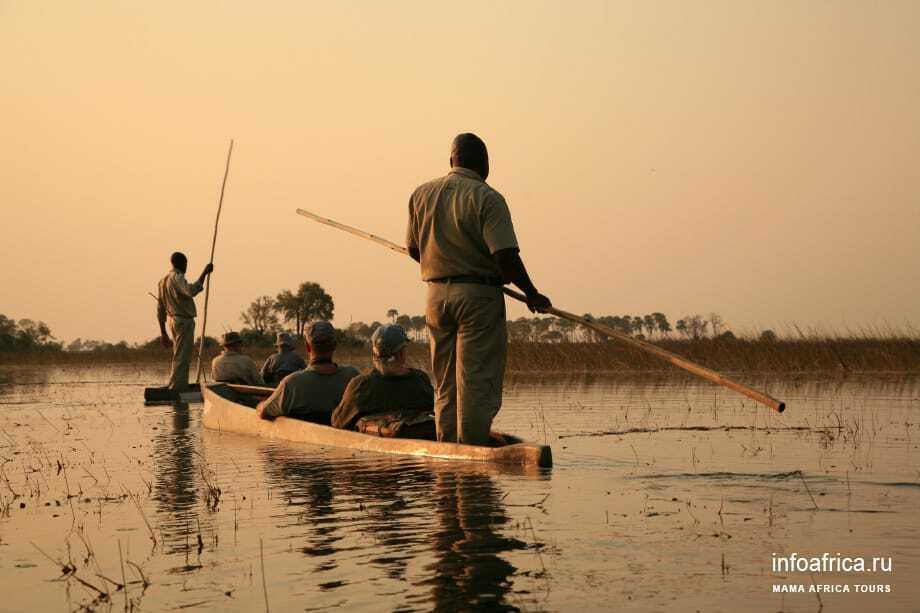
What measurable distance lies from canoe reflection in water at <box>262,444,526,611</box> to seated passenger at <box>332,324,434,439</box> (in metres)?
0.62

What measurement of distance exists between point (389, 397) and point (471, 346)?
1.77 metres

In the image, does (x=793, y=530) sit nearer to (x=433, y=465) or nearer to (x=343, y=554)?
(x=343, y=554)

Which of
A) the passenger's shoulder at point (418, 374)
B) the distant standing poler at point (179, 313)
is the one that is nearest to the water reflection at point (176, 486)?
the passenger's shoulder at point (418, 374)

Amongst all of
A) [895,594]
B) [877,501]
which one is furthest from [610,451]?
[895,594]

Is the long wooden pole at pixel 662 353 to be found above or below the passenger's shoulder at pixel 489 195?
below

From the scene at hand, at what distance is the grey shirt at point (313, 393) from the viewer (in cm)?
1280

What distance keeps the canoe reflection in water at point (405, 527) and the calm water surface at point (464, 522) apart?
0.07 feet

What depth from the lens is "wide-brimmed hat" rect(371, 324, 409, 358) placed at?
1113cm

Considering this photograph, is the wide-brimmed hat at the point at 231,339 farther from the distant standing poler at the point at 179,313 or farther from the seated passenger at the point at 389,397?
the seated passenger at the point at 389,397

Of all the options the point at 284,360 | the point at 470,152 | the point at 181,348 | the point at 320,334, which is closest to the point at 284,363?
the point at 284,360

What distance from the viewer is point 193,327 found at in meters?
21.1

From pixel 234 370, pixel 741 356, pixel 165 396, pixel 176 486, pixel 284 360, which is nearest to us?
pixel 176 486

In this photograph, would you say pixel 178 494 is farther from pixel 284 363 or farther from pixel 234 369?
pixel 234 369

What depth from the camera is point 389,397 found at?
453 inches
